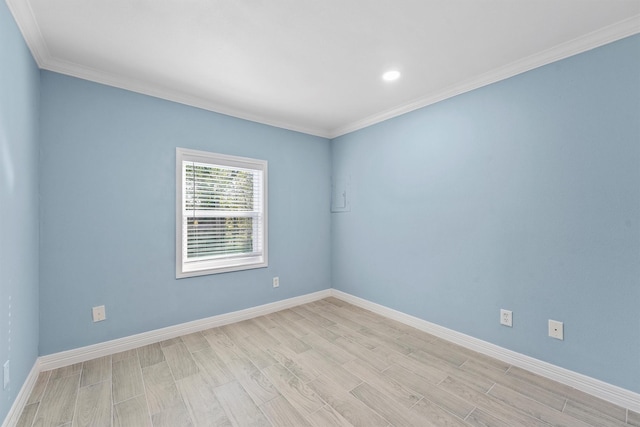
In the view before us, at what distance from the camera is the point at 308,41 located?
74.4 inches

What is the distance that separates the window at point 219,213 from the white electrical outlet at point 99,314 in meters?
0.62

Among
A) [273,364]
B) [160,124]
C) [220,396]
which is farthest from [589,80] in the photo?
[160,124]

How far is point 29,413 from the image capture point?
1.63 m

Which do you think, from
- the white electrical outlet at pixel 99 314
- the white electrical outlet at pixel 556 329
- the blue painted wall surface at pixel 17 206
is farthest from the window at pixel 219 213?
the white electrical outlet at pixel 556 329

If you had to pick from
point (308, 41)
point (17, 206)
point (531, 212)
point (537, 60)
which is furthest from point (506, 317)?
point (17, 206)

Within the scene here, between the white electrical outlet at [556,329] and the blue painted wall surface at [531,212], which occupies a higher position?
the blue painted wall surface at [531,212]

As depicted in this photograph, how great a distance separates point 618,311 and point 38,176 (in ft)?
13.9

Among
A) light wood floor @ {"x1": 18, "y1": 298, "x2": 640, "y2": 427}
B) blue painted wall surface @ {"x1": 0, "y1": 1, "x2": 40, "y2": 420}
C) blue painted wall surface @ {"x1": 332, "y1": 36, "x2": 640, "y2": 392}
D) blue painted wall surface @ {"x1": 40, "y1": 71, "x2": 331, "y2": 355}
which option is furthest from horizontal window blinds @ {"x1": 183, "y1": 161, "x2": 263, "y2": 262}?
blue painted wall surface @ {"x1": 332, "y1": 36, "x2": 640, "y2": 392}

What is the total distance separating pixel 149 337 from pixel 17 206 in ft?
4.96

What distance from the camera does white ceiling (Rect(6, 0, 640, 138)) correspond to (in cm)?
159

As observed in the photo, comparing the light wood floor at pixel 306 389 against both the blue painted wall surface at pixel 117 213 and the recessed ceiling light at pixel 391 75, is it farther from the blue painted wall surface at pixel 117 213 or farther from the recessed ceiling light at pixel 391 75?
the recessed ceiling light at pixel 391 75

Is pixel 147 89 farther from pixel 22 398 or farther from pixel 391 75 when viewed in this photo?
pixel 22 398

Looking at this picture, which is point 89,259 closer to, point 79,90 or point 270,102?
point 79,90

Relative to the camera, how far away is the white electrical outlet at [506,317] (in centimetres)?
219
